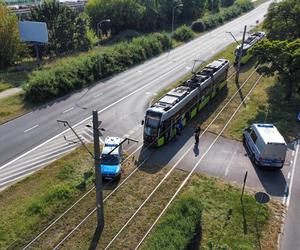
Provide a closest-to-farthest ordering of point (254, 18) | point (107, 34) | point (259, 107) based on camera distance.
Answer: point (259, 107)
point (107, 34)
point (254, 18)

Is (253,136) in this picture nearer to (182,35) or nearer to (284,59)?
(284,59)

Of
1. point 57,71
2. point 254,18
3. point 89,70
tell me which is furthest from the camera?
point 254,18

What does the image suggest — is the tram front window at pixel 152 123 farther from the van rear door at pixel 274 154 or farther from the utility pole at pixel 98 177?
the utility pole at pixel 98 177

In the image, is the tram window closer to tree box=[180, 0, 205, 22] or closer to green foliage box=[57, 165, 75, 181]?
green foliage box=[57, 165, 75, 181]

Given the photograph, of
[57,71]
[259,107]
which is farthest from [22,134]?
[259,107]

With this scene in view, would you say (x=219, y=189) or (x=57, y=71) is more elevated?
(x=57, y=71)

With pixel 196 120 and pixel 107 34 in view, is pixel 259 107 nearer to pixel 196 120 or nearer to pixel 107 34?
pixel 196 120

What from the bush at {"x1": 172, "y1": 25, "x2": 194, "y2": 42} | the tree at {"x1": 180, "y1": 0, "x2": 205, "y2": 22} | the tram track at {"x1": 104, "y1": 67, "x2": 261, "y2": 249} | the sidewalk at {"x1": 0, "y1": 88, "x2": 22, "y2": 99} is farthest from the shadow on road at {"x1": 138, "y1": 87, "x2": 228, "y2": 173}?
the tree at {"x1": 180, "y1": 0, "x2": 205, "y2": 22}
